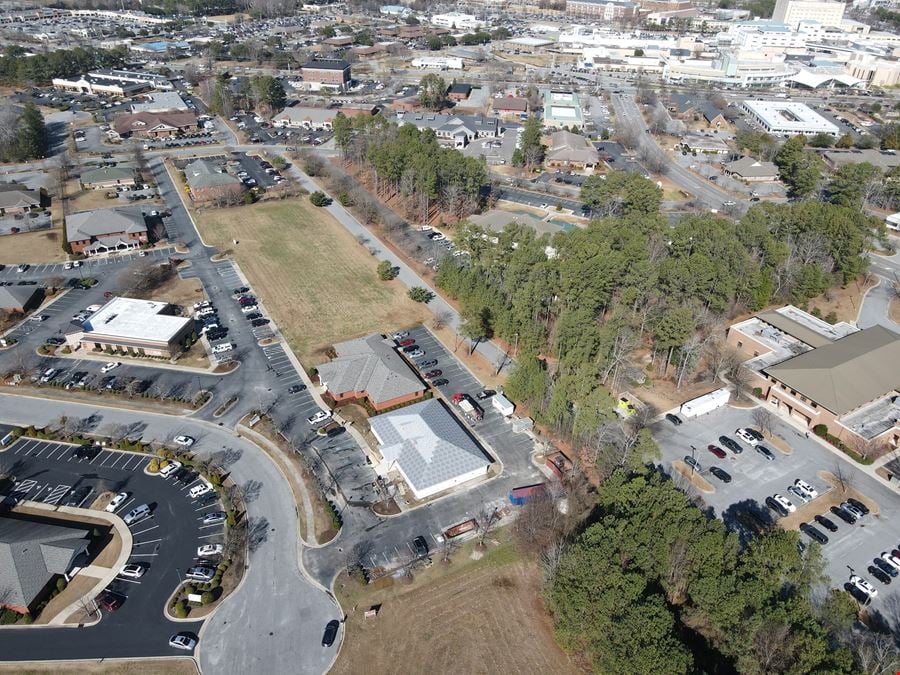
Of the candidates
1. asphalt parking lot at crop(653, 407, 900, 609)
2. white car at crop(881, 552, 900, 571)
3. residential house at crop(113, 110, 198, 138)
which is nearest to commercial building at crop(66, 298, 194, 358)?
asphalt parking lot at crop(653, 407, 900, 609)

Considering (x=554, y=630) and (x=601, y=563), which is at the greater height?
(x=601, y=563)

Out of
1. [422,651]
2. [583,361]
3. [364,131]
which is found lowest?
[422,651]

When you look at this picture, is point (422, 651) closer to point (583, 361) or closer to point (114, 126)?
point (583, 361)

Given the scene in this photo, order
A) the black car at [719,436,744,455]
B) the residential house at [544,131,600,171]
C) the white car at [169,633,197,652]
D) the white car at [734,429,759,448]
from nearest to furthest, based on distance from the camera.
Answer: the white car at [169,633,197,652] → the black car at [719,436,744,455] → the white car at [734,429,759,448] → the residential house at [544,131,600,171]

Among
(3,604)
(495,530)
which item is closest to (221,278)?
(3,604)

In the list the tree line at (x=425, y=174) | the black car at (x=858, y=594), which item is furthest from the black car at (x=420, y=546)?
the tree line at (x=425, y=174)

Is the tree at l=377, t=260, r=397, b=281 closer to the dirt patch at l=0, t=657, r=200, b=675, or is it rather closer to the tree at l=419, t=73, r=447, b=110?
the dirt patch at l=0, t=657, r=200, b=675

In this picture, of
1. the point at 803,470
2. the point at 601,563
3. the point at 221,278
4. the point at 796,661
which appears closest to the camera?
the point at 796,661
